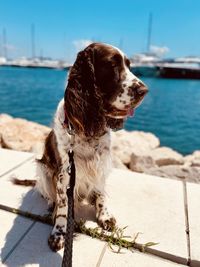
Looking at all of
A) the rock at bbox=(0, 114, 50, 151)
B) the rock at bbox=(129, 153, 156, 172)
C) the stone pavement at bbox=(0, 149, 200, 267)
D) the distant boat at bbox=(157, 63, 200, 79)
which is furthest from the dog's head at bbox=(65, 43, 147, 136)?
the distant boat at bbox=(157, 63, 200, 79)

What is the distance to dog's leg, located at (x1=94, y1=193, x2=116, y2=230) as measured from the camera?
8.55 ft

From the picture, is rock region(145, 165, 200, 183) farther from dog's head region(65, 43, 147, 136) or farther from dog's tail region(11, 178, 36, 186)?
dog's head region(65, 43, 147, 136)

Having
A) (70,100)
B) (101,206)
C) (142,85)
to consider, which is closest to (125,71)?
(142,85)

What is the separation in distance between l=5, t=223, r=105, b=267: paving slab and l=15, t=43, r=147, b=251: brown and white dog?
0.09 m

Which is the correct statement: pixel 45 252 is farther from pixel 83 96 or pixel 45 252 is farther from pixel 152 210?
pixel 83 96

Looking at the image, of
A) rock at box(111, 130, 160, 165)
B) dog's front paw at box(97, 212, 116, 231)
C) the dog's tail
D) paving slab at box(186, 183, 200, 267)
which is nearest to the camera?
paving slab at box(186, 183, 200, 267)

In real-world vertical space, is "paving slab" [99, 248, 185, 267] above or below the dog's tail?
above

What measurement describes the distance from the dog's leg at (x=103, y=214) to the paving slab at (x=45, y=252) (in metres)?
0.19

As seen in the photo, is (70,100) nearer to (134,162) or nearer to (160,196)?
(160,196)

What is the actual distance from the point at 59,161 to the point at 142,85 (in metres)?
0.96

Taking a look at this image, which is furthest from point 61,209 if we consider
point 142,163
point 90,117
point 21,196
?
point 142,163

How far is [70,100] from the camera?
7.19ft

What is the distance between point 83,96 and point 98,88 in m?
0.15

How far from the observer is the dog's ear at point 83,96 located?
86.1 inches
